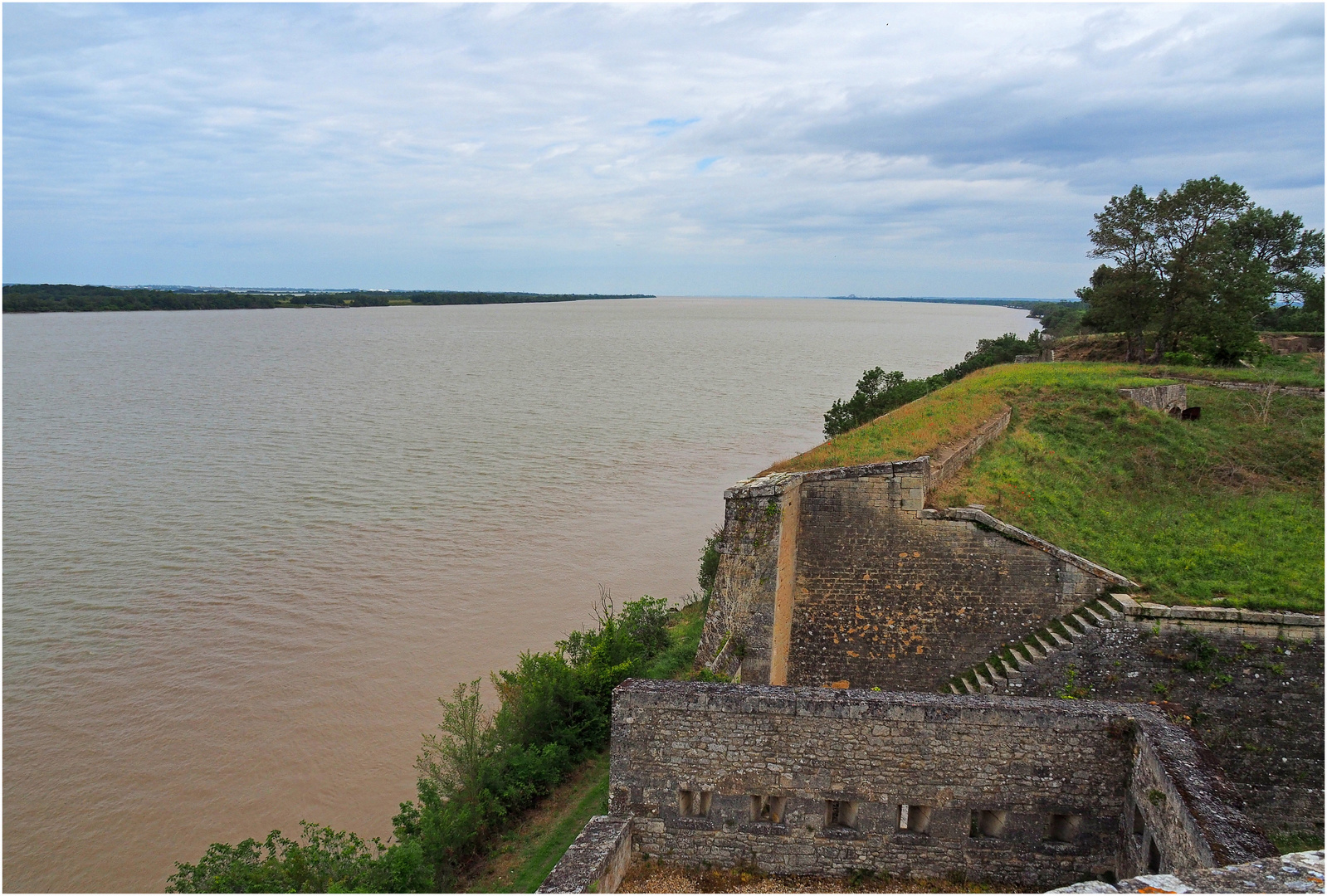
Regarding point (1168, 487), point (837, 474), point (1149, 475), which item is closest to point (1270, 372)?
point (1149, 475)

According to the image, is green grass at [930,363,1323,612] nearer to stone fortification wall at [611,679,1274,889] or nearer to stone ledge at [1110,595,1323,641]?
stone ledge at [1110,595,1323,641]

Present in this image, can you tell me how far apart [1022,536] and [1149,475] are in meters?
5.73

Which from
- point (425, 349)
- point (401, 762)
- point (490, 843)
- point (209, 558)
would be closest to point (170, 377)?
point (425, 349)

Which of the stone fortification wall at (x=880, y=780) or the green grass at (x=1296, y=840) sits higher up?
the stone fortification wall at (x=880, y=780)

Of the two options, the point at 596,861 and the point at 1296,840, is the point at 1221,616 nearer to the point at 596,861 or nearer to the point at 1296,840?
the point at 1296,840

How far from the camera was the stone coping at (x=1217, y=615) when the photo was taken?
407 inches

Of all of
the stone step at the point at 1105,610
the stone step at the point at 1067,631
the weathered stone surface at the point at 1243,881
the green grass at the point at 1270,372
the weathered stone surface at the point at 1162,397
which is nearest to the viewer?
the weathered stone surface at the point at 1243,881

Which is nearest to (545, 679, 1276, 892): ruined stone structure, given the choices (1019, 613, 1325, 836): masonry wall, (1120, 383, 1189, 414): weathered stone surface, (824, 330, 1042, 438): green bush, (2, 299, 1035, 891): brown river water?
(1019, 613, 1325, 836): masonry wall

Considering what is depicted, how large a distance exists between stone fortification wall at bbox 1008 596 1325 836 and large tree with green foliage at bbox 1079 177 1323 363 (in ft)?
57.4

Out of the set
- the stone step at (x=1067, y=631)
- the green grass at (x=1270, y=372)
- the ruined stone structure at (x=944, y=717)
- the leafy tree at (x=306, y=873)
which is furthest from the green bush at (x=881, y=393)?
the leafy tree at (x=306, y=873)

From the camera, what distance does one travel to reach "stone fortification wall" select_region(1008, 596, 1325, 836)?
1024cm

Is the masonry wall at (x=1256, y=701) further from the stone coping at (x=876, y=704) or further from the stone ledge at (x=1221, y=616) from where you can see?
the stone coping at (x=876, y=704)

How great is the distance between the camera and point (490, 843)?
1130 centimetres

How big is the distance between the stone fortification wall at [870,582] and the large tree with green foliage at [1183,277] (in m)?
17.3
